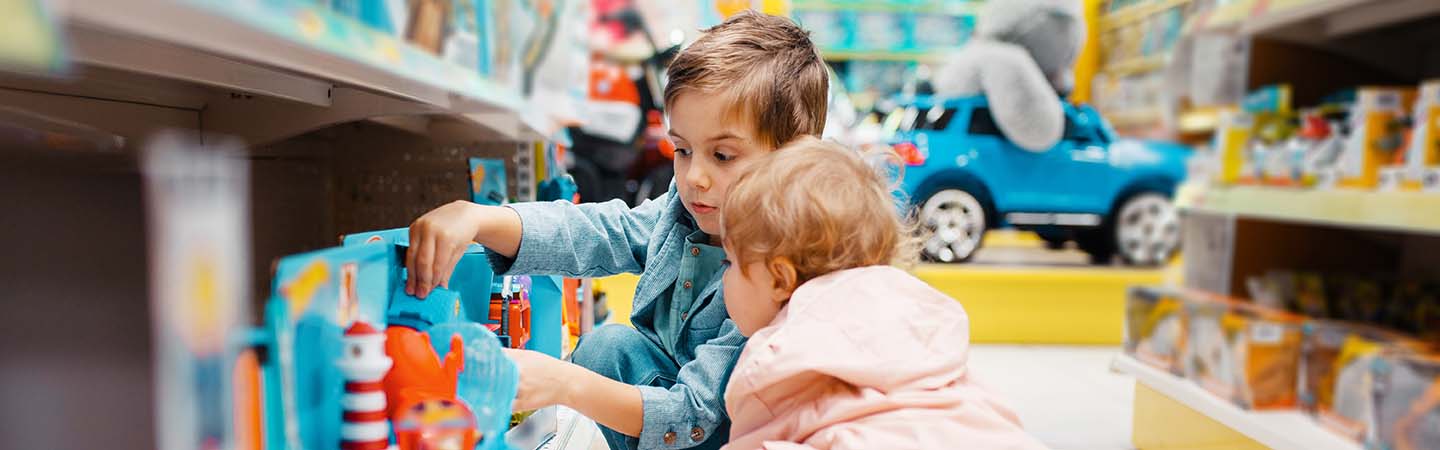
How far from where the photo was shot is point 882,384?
27.8 inches

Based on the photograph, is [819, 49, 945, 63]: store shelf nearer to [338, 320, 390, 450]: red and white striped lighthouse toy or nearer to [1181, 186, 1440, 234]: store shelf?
[1181, 186, 1440, 234]: store shelf

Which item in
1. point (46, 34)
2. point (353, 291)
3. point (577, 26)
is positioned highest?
point (577, 26)

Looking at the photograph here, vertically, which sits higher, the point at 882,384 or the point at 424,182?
the point at 424,182

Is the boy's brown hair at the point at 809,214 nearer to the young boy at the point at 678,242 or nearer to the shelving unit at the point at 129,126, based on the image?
the young boy at the point at 678,242

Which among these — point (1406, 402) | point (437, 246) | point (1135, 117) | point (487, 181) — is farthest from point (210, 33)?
point (1135, 117)

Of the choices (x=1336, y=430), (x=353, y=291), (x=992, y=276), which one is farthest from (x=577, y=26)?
(x=992, y=276)

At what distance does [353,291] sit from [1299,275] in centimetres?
177

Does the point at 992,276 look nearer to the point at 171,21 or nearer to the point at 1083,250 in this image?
the point at 1083,250

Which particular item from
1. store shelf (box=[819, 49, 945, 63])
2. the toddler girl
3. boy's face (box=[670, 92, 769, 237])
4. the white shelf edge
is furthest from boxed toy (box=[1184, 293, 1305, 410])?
store shelf (box=[819, 49, 945, 63])

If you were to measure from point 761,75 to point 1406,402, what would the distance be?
1007 millimetres

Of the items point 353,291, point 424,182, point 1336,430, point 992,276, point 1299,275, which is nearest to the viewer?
point 353,291

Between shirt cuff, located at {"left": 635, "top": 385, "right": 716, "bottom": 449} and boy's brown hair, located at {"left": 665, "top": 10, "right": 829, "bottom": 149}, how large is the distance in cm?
26

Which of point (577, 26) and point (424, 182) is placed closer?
point (424, 182)

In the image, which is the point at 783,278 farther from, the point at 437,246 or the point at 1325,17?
the point at 1325,17
